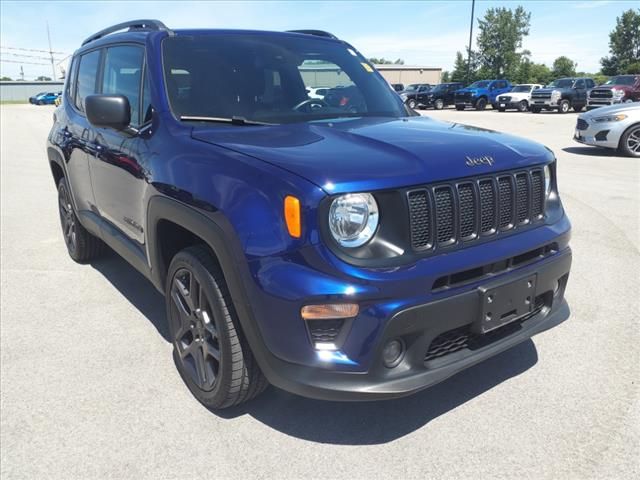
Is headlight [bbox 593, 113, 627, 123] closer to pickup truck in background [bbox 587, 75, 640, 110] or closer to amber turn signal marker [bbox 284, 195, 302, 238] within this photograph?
amber turn signal marker [bbox 284, 195, 302, 238]

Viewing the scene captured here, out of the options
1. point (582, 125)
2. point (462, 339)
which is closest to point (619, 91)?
point (582, 125)

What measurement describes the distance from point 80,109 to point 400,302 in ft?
11.4

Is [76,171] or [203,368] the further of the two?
[76,171]

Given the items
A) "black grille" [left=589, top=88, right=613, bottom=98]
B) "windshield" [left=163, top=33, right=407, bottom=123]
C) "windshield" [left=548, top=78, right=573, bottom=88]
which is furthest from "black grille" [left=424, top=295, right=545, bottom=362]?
"windshield" [left=548, top=78, right=573, bottom=88]

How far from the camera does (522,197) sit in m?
2.60

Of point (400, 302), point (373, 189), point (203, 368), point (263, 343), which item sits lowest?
point (203, 368)

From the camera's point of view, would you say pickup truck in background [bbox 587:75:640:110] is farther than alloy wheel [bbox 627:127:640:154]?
Yes

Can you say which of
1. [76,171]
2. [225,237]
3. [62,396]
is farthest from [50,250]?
[225,237]

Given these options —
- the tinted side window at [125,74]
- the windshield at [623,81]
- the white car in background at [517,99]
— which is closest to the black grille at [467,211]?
the tinted side window at [125,74]

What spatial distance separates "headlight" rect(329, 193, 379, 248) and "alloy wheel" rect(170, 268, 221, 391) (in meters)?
0.80

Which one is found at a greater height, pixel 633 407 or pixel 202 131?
pixel 202 131

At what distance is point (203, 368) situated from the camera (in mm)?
2701

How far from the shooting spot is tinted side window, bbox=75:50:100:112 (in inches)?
164

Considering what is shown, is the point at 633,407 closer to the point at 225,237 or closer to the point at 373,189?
the point at 373,189
